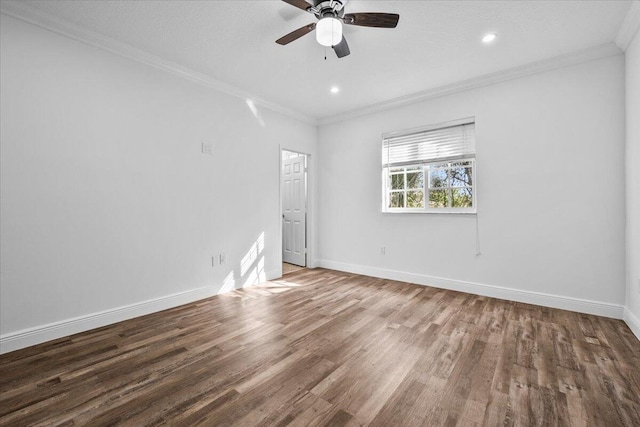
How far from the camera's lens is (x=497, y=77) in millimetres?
3566

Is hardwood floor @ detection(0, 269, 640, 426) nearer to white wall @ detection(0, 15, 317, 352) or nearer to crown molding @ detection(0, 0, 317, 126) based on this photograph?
white wall @ detection(0, 15, 317, 352)

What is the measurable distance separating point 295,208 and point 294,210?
53mm

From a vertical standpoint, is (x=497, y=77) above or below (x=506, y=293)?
above

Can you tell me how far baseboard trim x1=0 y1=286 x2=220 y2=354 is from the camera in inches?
92.7

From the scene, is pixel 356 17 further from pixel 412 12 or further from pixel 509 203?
pixel 509 203

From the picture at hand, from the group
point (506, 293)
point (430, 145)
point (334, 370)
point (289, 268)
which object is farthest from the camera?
point (289, 268)

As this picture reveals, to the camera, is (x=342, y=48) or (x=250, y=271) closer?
(x=342, y=48)

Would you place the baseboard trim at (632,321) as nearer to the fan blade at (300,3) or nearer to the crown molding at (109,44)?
the fan blade at (300,3)

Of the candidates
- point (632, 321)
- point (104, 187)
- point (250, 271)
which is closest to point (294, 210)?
point (250, 271)

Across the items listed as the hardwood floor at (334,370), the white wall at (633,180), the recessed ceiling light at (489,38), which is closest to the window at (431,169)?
the recessed ceiling light at (489,38)

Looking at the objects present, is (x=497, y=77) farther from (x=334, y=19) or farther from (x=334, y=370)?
(x=334, y=370)

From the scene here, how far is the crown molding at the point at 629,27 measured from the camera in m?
2.37

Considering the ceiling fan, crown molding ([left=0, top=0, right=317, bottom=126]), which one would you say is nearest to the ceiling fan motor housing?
the ceiling fan

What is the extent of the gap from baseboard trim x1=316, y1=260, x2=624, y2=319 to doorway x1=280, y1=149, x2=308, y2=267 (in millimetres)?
1206
